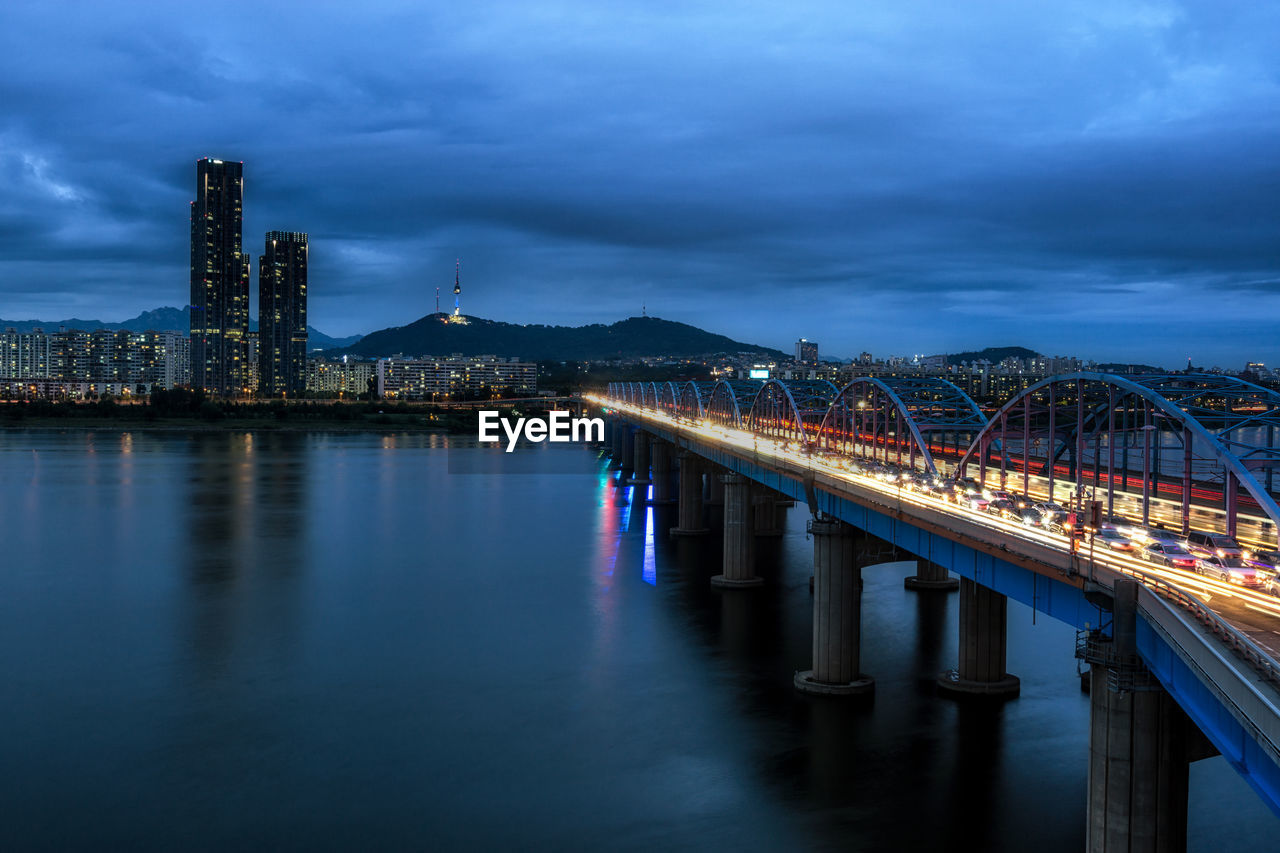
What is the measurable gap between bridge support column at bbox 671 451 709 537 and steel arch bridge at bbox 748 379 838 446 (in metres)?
4.23

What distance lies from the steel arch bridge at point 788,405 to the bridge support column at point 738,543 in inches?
433

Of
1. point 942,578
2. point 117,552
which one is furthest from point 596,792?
point 117,552

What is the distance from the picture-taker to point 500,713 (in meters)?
30.2

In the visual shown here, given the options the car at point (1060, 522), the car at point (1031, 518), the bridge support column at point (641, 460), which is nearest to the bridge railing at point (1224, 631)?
the car at point (1060, 522)

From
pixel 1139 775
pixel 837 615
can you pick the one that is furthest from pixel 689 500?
pixel 1139 775

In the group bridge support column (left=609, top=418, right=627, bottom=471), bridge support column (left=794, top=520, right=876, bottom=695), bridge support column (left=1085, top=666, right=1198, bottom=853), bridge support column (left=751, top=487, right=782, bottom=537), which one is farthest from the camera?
bridge support column (left=609, top=418, right=627, bottom=471)

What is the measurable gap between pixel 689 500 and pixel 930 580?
19.9m

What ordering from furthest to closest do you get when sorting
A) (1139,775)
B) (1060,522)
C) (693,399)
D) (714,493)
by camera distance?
(693,399), (714,493), (1060,522), (1139,775)

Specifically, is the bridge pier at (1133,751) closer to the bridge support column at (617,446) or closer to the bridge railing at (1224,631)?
the bridge railing at (1224,631)

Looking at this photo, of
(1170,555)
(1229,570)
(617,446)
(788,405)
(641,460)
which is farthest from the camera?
(617,446)

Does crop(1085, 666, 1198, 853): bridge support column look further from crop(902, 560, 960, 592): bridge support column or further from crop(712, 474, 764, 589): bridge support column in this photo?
crop(712, 474, 764, 589): bridge support column

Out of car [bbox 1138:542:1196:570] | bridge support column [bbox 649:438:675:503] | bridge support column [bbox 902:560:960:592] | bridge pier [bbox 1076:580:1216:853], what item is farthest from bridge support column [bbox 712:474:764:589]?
bridge support column [bbox 649:438:675:503]

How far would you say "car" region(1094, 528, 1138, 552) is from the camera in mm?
20578

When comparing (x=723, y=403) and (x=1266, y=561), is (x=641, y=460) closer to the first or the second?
(x=723, y=403)
